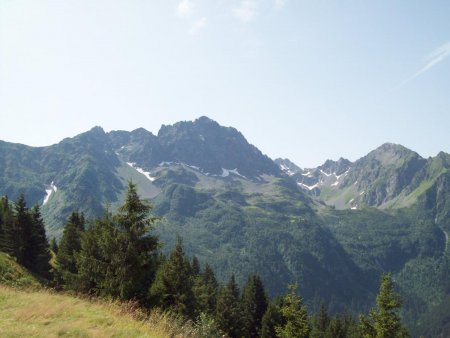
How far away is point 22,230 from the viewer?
52.8 meters

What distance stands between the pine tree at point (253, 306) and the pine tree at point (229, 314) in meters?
3.41

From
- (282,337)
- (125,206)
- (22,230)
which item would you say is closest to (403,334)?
(282,337)

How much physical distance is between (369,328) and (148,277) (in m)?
25.2

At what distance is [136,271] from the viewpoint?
2662cm

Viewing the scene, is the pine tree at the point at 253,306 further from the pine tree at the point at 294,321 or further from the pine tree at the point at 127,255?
the pine tree at the point at 127,255

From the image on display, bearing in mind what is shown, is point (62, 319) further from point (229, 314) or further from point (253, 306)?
point (253, 306)

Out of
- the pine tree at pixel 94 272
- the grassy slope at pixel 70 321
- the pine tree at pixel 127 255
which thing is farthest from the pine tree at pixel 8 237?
the grassy slope at pixel 70 321

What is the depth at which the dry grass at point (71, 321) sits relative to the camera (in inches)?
466

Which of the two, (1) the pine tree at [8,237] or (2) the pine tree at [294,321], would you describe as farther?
(1) the pine tree at [8,237]

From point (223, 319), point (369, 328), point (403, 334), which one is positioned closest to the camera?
point (403, 334)

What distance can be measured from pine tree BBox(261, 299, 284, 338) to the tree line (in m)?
0.15

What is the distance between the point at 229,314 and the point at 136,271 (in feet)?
129

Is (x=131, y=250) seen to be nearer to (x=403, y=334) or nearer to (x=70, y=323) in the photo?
(x=70, y=323)

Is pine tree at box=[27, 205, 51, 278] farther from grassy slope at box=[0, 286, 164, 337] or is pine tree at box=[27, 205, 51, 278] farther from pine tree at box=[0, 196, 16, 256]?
grassy slope at box=[0, 286, 164, 337]
